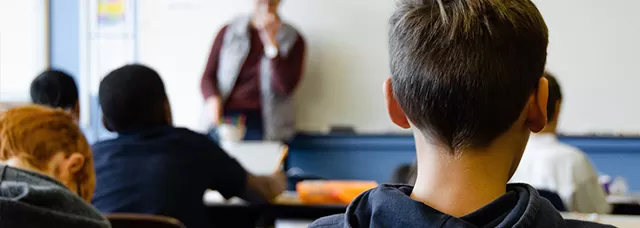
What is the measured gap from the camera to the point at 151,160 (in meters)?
2.21

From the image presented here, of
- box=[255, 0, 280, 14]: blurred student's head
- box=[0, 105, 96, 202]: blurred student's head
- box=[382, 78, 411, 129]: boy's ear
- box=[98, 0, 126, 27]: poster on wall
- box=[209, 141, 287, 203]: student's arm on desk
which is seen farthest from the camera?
box=[98, 0, 126, 27]: poster on wall

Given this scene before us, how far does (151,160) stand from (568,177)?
142 cm

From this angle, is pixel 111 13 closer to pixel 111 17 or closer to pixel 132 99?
pixel 111 17

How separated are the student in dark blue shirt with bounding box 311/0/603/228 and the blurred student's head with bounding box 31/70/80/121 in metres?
2.29

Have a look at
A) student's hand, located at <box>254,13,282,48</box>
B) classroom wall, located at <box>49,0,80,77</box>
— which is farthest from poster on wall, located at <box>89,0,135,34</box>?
student's hand, located at <box>254,13,282,48</box>

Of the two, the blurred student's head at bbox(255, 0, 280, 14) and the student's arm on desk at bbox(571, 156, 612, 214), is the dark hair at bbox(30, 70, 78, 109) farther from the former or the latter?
the blurred student's head at bbox(255, 0, 280, 14)

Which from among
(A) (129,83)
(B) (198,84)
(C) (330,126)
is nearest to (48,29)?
(B) (198,84)

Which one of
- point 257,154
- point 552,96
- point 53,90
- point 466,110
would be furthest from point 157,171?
point 257,154

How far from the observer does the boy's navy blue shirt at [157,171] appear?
2201 mm

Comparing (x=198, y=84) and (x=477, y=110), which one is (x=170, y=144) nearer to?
(x=477, y=110)

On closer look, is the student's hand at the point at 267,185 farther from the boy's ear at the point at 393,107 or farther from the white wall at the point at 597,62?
the white wall at the point at 597,62

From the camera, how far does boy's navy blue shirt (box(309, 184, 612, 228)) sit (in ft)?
2.55

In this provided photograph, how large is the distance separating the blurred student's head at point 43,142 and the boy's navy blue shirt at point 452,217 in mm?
945

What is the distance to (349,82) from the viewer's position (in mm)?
5078
